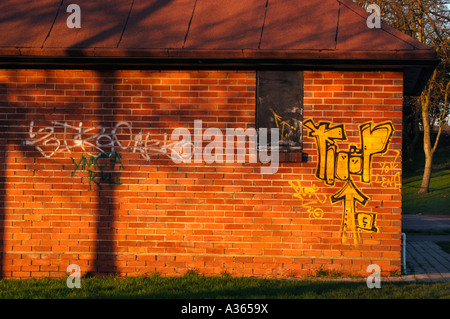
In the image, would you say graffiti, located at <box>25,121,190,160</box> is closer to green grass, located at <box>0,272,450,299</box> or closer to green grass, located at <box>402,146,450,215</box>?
green grass, located at <box>0,272,450,299</box>

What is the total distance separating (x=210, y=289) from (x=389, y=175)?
298 centimetres

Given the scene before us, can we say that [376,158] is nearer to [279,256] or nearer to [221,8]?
[279,256]

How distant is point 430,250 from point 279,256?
4585 mm

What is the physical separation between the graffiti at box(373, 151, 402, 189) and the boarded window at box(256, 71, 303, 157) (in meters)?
1.20

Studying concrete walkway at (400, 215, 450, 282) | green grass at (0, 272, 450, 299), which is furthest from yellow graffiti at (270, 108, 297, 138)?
concrete walkway at (400, 215, 450, 282)

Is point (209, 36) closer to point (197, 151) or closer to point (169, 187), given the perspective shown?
point (197, 151)

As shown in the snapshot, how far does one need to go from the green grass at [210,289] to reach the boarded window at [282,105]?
6.37 ft

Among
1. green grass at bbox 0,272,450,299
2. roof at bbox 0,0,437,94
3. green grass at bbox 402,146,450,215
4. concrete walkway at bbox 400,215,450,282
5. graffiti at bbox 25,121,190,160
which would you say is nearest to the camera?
green grass at bbox 0,272,450,299

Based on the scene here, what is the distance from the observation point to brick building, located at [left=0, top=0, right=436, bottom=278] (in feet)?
23.6

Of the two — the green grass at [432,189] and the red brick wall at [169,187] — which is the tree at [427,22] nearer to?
the green grass at [432,189]

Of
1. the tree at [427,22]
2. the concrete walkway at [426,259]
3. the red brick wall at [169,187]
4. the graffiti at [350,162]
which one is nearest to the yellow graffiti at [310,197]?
the red brick wall at [169,187]

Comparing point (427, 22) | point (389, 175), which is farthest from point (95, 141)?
point (427, 22)

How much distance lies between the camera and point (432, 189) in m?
29.0
